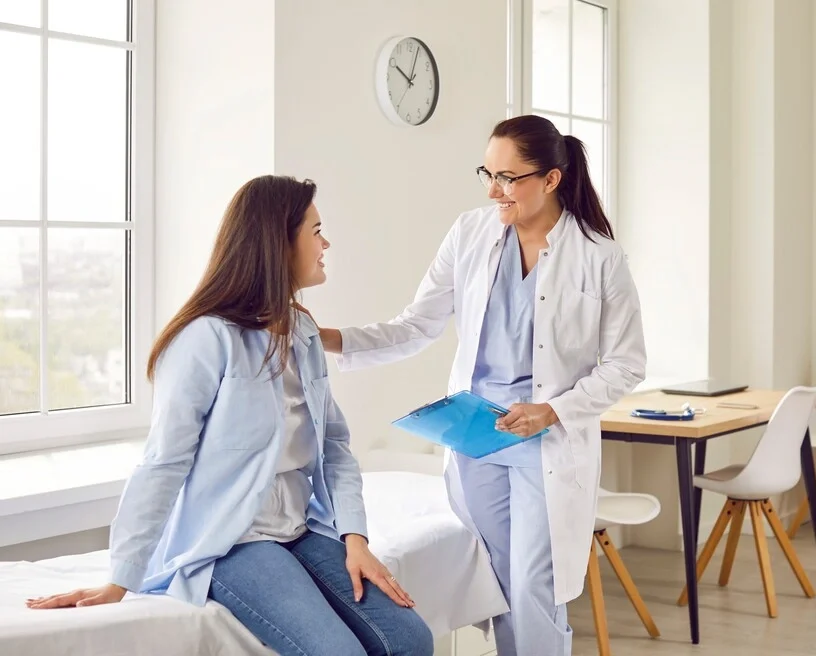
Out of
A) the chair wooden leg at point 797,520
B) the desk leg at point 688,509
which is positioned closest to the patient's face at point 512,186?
the desk leg at point 688,509

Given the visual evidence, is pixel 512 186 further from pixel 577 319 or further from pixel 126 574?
pixel 126 574

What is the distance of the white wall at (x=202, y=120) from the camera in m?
2.88

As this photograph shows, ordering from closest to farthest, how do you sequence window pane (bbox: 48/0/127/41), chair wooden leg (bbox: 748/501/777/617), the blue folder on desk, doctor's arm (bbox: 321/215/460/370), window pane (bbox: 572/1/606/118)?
the blue folder on desk
doctor's arm (bbox: 321/215/460/370)
window pane (bbox: 48/0/127/41)
chair wooden leg (bbox: 748/501/777/617)
window pane (bbox: 572/1/606/118)

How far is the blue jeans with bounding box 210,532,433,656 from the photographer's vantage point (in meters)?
1.71

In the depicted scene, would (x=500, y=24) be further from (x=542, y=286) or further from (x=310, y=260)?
(x=310, y=260)

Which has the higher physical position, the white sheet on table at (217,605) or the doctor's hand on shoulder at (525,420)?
the doctor's hand on shoulder at (525,420)

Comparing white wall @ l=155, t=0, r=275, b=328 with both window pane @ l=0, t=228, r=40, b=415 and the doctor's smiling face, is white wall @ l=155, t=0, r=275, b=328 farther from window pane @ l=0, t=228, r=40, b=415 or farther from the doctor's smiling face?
the doctor's smiling face

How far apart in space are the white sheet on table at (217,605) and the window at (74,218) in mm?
805

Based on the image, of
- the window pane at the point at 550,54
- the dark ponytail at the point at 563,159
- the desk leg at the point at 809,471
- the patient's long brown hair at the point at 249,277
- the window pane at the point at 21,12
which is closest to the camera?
the patient's long brown hair at the point at 249,277

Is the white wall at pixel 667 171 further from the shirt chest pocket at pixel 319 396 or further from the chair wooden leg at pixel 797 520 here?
the shirt chest pocket at pixel 319 396

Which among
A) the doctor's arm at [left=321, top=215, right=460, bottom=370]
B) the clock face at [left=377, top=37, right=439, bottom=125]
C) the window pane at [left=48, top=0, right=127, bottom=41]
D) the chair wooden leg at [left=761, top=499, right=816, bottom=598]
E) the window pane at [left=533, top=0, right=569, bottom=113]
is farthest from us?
the window pane at [left=533, top=0, right=569, bottom=113]

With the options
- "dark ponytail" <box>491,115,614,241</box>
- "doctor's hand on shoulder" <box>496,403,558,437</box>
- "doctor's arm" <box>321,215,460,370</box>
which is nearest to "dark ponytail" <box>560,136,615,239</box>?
"dark ponytail" <box>491,115,614,241</box>

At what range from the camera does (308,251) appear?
1.99 meters

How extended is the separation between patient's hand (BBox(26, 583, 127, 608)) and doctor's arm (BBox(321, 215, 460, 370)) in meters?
0.86
